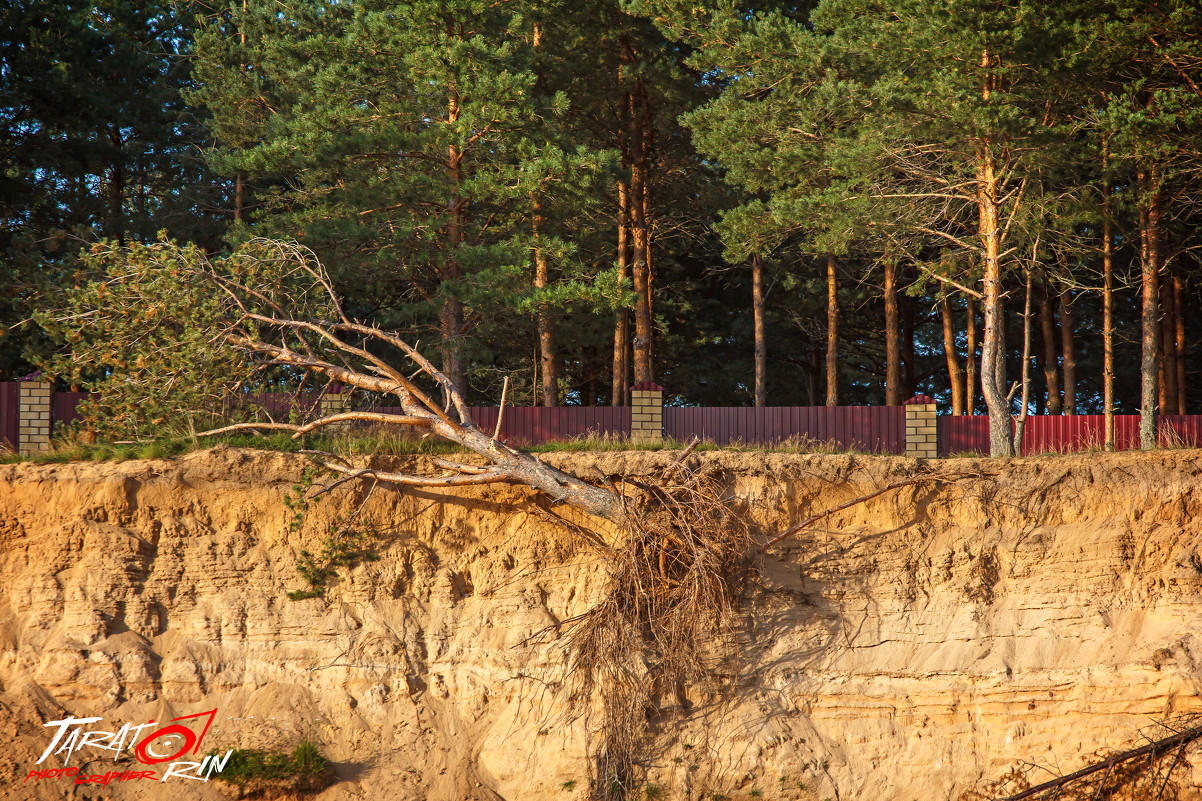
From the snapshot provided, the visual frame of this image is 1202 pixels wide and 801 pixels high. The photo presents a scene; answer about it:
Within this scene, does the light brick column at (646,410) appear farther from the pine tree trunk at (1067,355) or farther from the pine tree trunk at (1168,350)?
the pine tree trunk at (1168,350)

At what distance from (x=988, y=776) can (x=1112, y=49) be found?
1148 cm

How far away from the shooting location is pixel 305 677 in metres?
11.9

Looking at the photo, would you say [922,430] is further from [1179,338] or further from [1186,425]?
[1179,338]

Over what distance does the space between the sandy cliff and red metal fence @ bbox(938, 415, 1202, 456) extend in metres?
7.40

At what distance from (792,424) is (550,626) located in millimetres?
10173

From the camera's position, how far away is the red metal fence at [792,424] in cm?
2012

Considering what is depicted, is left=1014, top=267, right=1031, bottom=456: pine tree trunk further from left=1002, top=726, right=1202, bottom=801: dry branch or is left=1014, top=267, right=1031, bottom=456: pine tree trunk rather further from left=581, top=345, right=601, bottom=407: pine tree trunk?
left=581, top=345, right=601, bottom=407: pine tree trunk

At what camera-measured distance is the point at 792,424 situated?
811 inches

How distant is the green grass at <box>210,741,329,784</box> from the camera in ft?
35.6

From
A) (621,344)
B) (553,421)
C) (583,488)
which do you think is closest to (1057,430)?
(621,344)

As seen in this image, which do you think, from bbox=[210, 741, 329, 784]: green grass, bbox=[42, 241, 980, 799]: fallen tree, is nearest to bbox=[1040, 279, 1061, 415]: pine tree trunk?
bbox=[42, 241, 980, 799]: fallen tree

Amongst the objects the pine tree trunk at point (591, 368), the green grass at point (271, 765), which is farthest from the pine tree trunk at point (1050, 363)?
the green grass at point (271, 765)

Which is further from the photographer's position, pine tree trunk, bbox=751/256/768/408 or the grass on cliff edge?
pine tree trunk, bbox=751/256/768/408

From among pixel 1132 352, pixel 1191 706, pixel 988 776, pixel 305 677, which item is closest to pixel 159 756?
pixel 305 677
